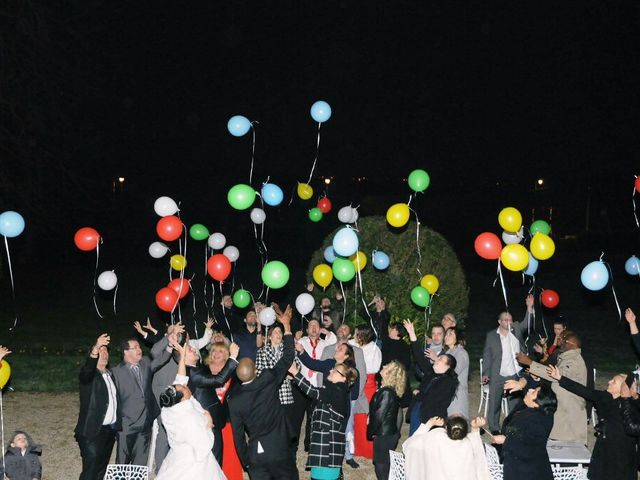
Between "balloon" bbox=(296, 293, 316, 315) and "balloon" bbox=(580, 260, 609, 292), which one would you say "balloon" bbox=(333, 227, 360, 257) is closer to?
"balloon" bbox=(296, 293, 316, 315)

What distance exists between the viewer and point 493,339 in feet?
26.9

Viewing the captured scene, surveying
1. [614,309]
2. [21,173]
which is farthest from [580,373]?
[21,173]

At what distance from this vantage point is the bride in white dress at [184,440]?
15.7 feet

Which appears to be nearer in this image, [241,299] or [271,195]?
[271,195]

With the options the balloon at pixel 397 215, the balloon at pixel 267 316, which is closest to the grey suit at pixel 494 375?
the balloon at pixel 397 215

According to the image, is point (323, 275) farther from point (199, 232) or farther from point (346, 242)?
point (199, 232)

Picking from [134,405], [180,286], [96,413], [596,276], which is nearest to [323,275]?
[180,286]

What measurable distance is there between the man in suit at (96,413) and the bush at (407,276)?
4824mm

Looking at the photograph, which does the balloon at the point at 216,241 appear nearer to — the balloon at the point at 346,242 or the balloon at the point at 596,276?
the balloon at the point at 346,242

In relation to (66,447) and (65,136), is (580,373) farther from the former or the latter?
(65,136)

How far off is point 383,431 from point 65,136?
19.5 metres

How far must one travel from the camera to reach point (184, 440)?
191 inches

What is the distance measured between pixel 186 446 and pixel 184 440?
48 mm

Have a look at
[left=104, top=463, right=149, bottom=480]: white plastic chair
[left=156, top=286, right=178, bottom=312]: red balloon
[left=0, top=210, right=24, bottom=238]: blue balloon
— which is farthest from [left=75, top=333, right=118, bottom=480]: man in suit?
[left=0, top=210, right=24, bottom=238]: blue balloon
